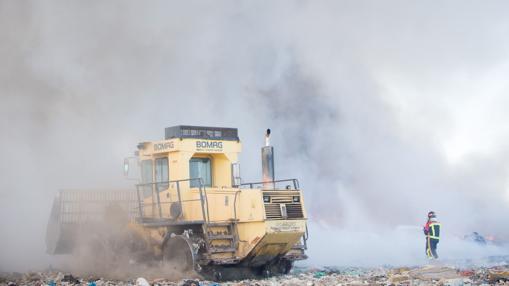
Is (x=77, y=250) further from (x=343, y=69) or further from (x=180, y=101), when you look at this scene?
(x=343, y=69)

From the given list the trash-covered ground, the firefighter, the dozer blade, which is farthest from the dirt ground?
the firefighter

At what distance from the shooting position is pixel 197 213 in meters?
20.9

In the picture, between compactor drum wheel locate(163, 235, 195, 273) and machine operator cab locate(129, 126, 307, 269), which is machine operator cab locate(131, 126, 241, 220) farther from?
compactor drum wheel locate(163, 235, 195, 273)

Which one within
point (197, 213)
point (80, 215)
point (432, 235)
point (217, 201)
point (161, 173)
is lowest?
point (432, 235)

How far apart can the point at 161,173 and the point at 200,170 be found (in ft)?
3.07

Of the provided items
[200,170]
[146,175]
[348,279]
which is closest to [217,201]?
[200,170]

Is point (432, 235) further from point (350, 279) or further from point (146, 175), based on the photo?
point (146, 175)

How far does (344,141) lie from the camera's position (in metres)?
39.2

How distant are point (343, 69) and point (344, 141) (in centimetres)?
336

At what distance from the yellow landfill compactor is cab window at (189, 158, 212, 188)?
2 cm

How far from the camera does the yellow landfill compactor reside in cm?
1998

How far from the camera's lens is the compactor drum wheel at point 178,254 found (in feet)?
65.3

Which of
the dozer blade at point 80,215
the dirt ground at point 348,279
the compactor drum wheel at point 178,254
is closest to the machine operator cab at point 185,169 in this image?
the dozer blade at point 80,215

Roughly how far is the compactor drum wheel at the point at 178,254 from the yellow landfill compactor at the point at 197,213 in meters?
0.02
